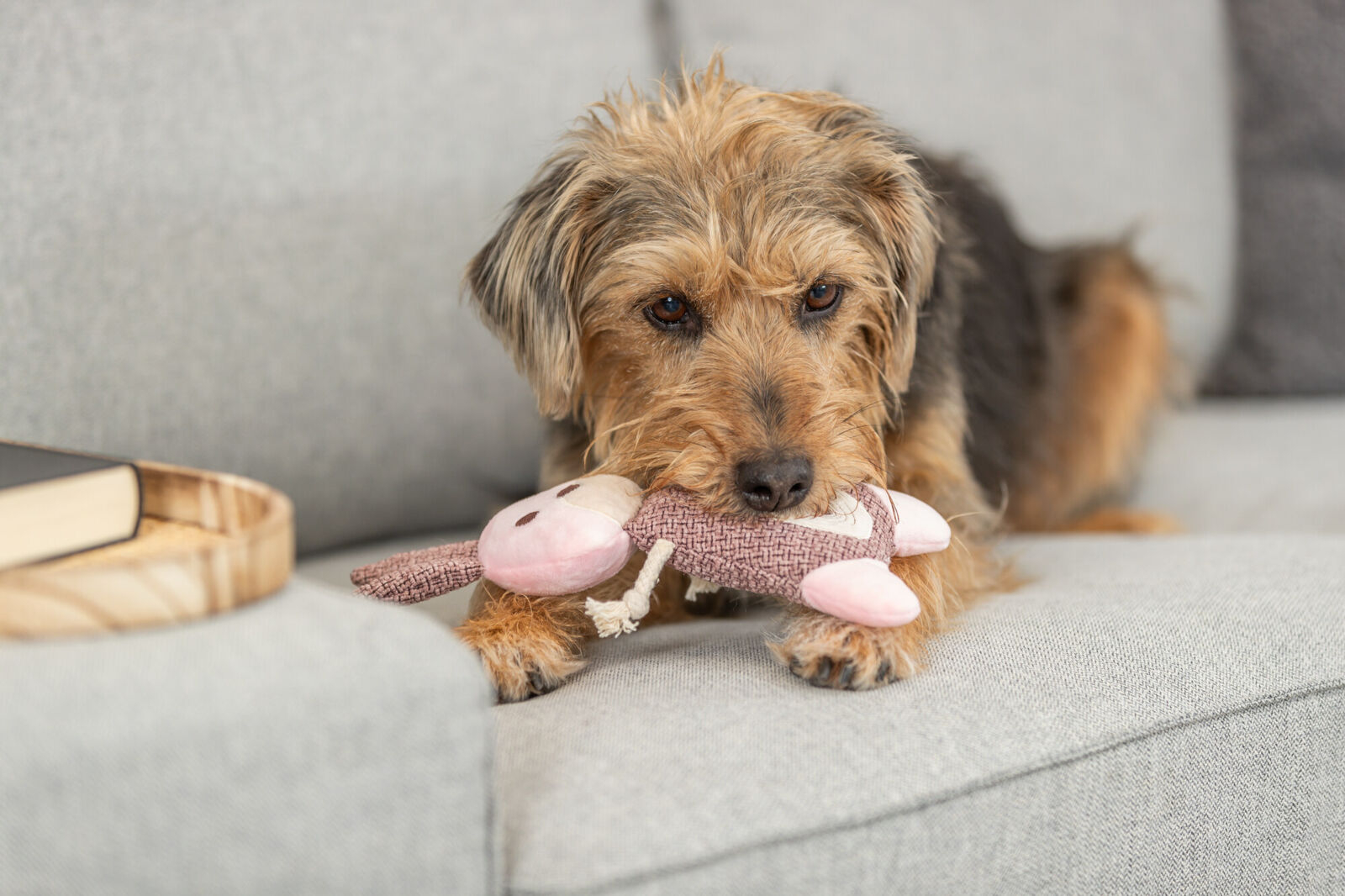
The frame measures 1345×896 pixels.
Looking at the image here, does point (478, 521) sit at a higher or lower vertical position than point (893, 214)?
lower

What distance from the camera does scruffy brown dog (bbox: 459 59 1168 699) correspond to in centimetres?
148

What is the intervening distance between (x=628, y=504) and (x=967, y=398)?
1070 mm

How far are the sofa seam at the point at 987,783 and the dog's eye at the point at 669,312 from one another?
0.84 metres

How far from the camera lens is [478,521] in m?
2.46

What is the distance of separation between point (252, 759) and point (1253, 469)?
2.48 metres

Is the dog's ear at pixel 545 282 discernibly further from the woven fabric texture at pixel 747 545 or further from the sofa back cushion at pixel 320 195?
the woven fabric texture at pixel 747 545

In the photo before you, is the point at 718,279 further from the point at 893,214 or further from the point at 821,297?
the point at 893,214

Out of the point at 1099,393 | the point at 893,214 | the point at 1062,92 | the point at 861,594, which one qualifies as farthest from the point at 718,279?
the point at 1062,92

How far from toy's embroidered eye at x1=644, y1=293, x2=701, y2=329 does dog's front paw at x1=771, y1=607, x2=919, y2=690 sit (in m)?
0.54

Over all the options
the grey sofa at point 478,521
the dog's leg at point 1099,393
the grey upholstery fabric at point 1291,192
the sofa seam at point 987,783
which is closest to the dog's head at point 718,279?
the grey sofa at point 478,521

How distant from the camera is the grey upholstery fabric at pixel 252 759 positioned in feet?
2.81

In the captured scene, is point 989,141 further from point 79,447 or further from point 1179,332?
point 79,447

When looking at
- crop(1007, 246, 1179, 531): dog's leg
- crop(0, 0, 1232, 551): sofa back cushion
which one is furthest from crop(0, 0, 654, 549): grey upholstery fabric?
crop(1007, 246, 1179, 531): dog's leg

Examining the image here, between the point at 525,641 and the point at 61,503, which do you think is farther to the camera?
the point at 525,641
